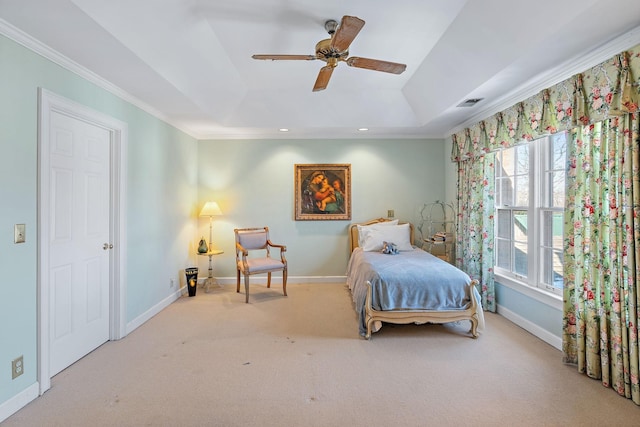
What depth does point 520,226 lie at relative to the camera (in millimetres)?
3580

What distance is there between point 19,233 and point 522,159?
15.5 feet

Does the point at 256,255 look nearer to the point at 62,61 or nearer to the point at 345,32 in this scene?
the point at 62,61

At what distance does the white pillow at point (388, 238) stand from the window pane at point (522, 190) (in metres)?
1.55

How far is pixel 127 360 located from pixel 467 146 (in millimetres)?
4655

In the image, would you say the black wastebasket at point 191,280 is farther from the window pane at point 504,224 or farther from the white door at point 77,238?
the window pane at point 504,224

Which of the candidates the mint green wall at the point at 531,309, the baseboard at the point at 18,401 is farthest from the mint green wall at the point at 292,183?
the baseboard at the point at 18,401

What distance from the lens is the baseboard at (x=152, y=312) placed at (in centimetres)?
329

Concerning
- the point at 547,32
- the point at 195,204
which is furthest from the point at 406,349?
the point at 195,204

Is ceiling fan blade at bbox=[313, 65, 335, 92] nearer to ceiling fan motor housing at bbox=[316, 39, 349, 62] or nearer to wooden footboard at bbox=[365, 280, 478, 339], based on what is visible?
ceiling fan motor housing at bbox=[316, 39, 349, 62]

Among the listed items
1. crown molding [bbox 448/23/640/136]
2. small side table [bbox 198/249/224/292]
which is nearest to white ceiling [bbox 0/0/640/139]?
crown molding [bbox 448/23/640/136]

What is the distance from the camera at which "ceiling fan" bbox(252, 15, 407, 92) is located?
208 cm

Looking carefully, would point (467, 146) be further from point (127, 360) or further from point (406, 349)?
point (127, 360)

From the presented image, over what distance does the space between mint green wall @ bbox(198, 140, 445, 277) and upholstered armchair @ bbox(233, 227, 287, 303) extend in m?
0.34

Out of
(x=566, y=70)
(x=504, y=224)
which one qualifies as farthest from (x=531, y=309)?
(x=566, y=70)
